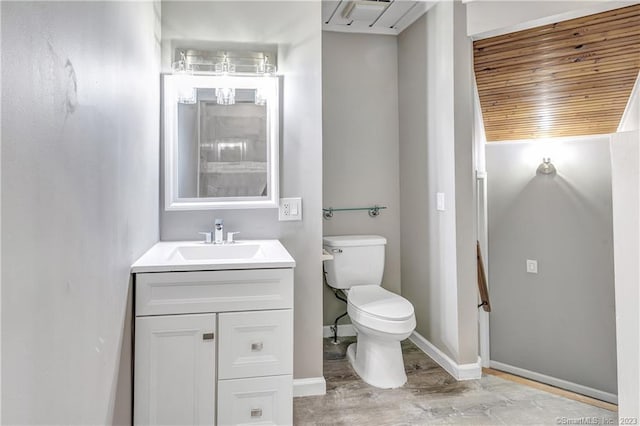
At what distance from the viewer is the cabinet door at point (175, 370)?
149 centimetres

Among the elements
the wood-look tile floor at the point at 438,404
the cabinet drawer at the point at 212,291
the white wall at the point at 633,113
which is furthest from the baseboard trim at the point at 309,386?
the white wall at the point at 633,113

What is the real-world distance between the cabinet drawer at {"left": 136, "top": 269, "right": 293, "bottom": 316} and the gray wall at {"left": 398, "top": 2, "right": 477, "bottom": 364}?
1.28m

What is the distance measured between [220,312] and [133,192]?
2.04 feet

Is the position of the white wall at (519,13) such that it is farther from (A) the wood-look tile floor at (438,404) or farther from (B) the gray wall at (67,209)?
(A) the wood-look tile floor at (438,404)

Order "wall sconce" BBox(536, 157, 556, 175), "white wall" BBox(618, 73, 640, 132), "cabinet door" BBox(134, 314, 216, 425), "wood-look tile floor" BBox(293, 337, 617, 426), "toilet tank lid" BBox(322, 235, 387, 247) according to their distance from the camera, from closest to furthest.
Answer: "cabinet door" BBox(134, 314, 216, 425), "wood-look tile floor" BBox(293, 337, 617, 426), "white wall" BBox(618, 73, 640, 132), "toilet tank lid" BBox(322, 235, 387, 247), "wall sconce" BBox(536, 157, 556, 175)

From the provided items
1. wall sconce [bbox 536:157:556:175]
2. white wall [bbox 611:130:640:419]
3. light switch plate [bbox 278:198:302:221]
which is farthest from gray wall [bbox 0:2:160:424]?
wall sconce [bbox 536:157:556:175]

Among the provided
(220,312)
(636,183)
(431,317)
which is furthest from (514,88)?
(220,312)

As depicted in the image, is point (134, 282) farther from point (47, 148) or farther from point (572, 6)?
point (572, 6)

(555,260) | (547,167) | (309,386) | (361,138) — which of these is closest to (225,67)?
(361,138)

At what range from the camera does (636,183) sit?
163 centimetres

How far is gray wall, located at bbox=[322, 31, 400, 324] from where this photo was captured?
297 centimetres

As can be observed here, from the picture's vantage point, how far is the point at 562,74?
8.18ft

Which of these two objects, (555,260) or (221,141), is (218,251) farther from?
(555,260)

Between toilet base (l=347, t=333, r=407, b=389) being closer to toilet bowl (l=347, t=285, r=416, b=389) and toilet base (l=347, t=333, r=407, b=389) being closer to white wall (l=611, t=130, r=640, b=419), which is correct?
toilet bowl (l=347, t=285, r=416, b=389)
